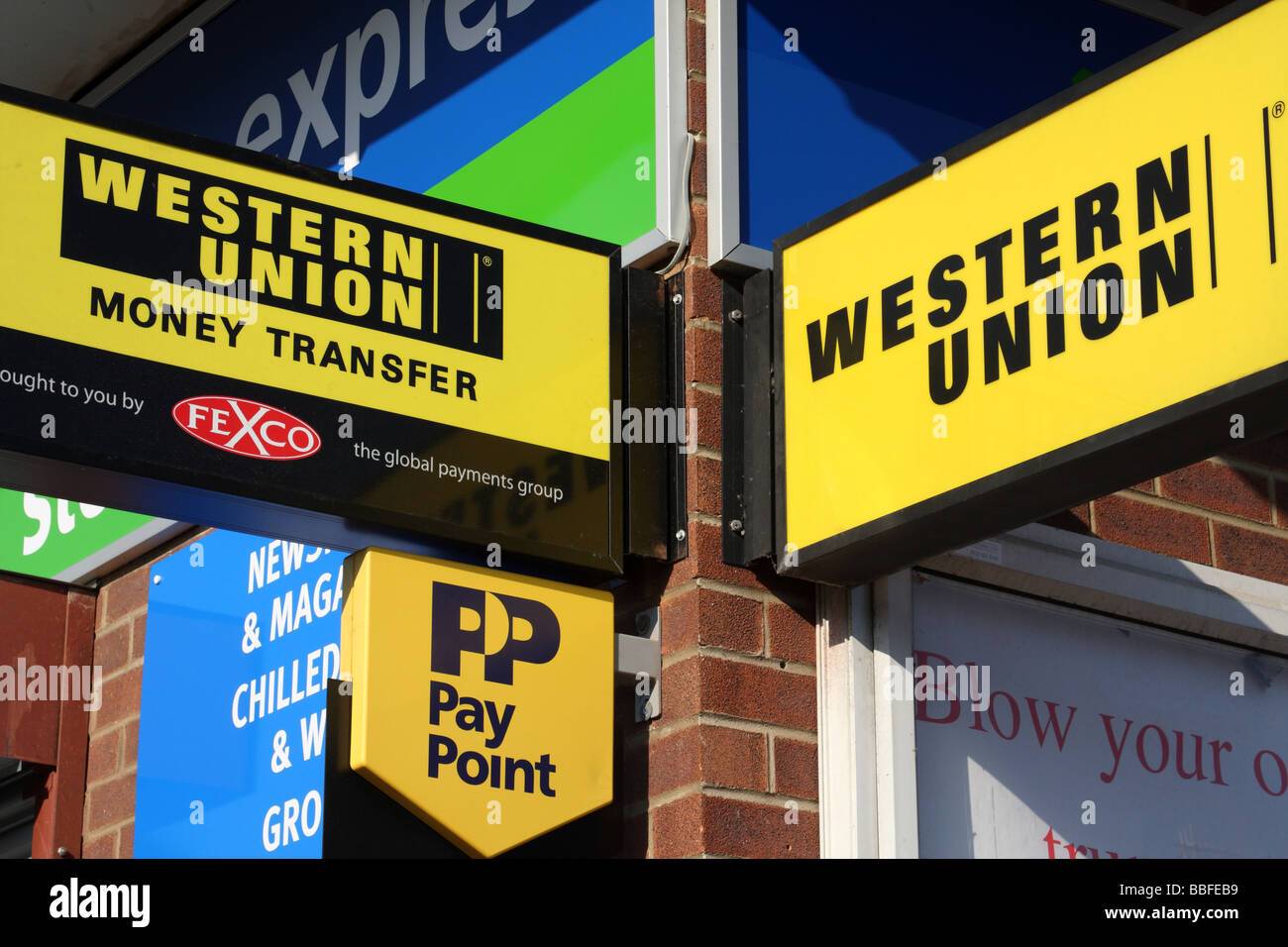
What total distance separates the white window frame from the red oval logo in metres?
1.22

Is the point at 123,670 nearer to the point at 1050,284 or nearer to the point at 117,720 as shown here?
the point at 117,720

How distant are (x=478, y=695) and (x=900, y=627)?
98 centimetres

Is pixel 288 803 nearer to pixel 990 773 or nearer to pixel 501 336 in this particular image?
pixel 501 336

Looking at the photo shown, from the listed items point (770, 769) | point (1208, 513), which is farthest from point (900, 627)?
point (1208, 513)

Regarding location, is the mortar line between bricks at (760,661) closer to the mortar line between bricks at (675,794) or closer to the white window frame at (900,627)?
the white window frame at (900,627)

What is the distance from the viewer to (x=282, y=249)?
3.97 meters

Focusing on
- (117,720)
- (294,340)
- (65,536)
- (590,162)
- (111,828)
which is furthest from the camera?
(65,536)

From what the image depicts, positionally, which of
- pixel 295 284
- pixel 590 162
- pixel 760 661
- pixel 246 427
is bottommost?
pixel 760 661

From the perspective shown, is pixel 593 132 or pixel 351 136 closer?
pixel 593 132

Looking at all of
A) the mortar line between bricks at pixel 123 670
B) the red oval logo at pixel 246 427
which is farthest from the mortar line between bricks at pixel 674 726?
the mortar line between bricks at pixel 123 670
